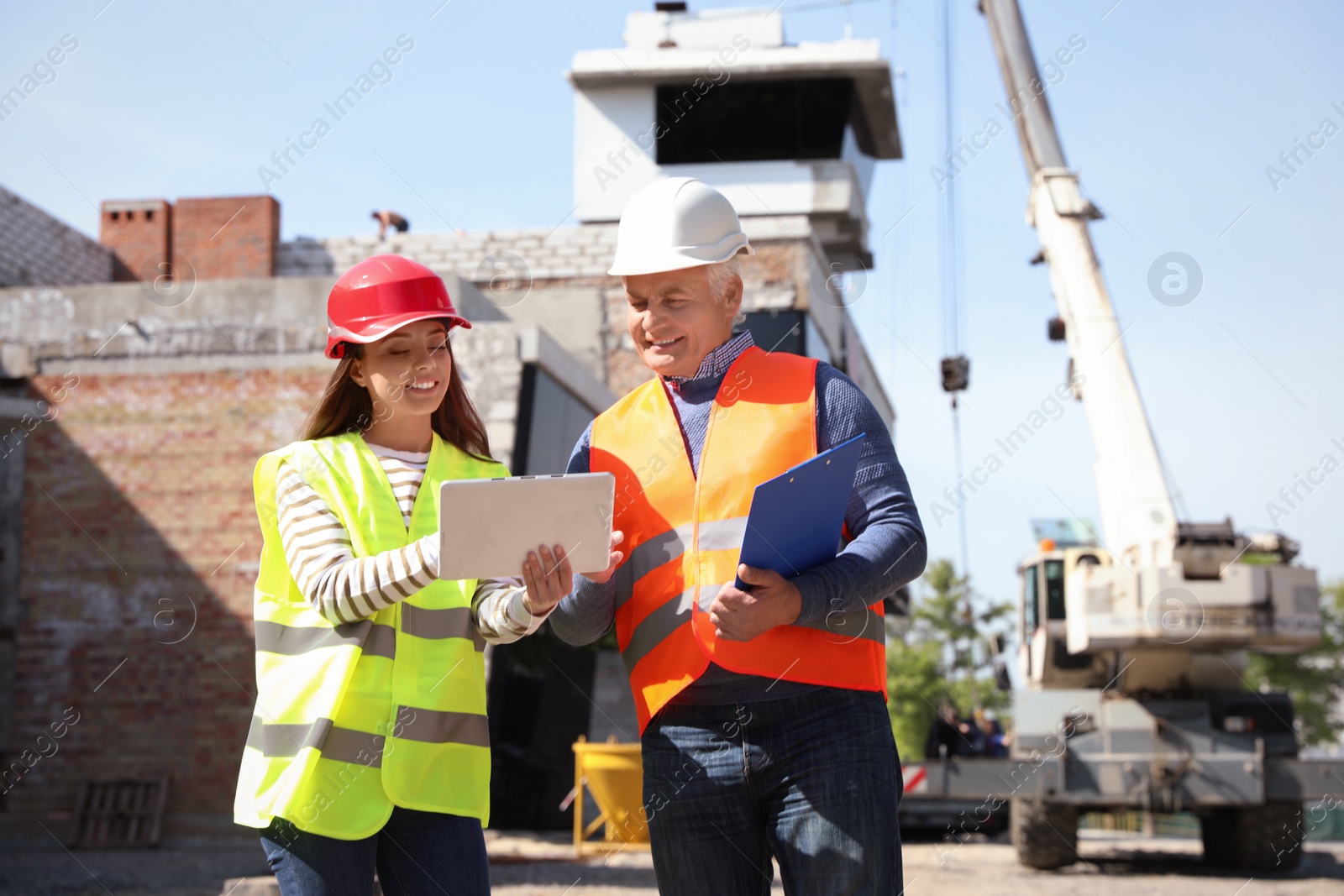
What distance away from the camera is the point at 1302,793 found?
37.9 ft

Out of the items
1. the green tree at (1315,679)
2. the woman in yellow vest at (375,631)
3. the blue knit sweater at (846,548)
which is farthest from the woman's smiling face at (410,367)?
the green tree at (1315,679)

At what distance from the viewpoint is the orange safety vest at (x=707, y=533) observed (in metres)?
2.79

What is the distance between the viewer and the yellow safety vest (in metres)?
2.70

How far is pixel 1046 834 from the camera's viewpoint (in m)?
12.1

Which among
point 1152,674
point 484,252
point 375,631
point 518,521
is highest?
point 484,252

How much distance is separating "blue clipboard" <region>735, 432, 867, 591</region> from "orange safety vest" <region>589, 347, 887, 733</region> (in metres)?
0.14

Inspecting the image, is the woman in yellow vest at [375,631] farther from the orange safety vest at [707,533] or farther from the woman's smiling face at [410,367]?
the orange safety vest at [707,533]

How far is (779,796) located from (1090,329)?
12.1m

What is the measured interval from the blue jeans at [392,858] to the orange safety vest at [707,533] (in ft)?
1.58

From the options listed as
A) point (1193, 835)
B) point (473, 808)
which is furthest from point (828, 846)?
point (1193, 835)

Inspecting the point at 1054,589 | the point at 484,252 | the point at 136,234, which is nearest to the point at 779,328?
the point at 484,252

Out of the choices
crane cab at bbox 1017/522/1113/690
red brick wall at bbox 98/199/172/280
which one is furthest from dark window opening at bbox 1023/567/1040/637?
red brick wall at bbox 98/199/172/280

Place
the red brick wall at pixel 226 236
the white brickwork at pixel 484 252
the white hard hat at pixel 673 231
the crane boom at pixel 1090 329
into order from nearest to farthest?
1. the white hard hat at pixel 673 231
2. the crane boom at pixel 1090 329
3. the white brickwork at pixel 484 252
4. the red brick wall at pixel 226 236

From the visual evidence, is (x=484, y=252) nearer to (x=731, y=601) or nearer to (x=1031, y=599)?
(x=1031, y=599)
